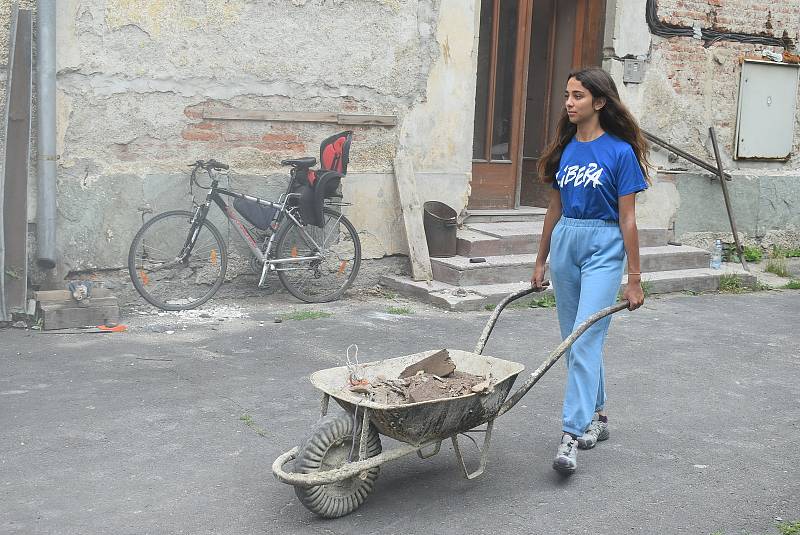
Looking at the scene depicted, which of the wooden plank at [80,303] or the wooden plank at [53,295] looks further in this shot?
the wooden plank at [53,295]

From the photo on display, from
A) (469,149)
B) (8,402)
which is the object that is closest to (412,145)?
(469,149)

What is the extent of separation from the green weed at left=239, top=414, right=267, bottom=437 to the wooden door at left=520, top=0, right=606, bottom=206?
6605 millimetres

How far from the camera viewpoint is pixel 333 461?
12.3ft

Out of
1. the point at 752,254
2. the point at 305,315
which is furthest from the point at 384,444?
the point at 752,254

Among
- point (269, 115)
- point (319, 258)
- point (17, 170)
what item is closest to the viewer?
point (17, 170)

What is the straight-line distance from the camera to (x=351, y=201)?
887 centimetres

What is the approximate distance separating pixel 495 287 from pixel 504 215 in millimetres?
1769

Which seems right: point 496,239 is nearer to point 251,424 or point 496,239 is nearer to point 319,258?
point 319,258

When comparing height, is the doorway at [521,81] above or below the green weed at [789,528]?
above

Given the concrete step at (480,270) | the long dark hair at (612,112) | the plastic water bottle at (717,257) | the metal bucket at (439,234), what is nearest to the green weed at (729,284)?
the plastic water bottle at (717,257)

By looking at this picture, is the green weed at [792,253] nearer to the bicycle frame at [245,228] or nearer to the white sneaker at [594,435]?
the bicycle frame at [245,228]

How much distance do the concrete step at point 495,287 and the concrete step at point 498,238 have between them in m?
0.49

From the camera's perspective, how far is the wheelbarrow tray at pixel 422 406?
3676mm

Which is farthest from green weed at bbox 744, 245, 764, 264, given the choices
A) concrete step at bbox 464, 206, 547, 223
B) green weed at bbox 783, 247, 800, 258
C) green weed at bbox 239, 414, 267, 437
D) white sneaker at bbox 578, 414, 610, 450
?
green weed at bbox 239, 414, 267, 437
